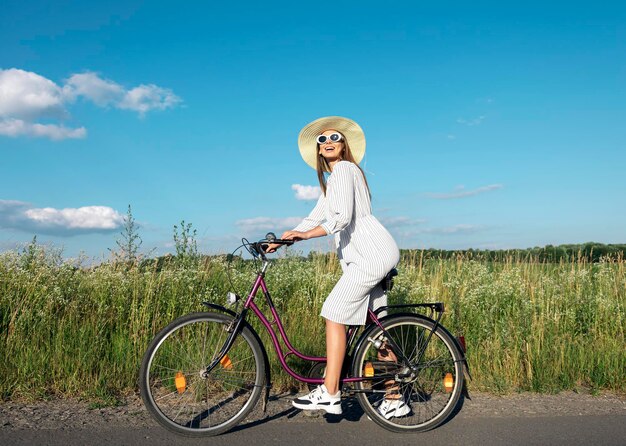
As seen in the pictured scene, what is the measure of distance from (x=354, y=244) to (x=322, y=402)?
51.3 inches

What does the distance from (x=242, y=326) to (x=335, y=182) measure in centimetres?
137

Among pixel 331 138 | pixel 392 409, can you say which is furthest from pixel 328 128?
pixel 392 409

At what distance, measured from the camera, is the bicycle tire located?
4992mm

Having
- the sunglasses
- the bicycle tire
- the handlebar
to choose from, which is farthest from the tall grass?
the sunglasses

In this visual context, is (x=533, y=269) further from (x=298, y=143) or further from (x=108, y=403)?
(x=108, y=403)

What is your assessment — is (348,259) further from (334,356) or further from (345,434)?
(345,434)

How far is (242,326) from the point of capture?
485 cm

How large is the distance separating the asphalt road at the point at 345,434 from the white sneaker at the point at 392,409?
15cm

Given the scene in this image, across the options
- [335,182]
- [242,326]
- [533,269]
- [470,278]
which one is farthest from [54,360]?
[533,269]

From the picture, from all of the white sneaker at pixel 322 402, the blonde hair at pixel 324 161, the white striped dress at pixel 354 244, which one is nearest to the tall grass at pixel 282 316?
the white sneaker at pixel 322 402

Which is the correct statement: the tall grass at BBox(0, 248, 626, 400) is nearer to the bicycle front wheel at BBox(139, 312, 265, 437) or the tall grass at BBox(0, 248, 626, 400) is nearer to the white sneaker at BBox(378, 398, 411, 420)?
the bicycle front wheel at BBox(139, 312, 265, 437)

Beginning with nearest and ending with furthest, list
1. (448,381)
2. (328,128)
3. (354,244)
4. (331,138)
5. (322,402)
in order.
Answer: (322,402)
(354,244)
(448,381)
(331,138)
(328,128)

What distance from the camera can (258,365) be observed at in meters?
4.85

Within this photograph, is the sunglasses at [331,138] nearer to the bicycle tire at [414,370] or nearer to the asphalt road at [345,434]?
the bicycle tire at [414,370]
